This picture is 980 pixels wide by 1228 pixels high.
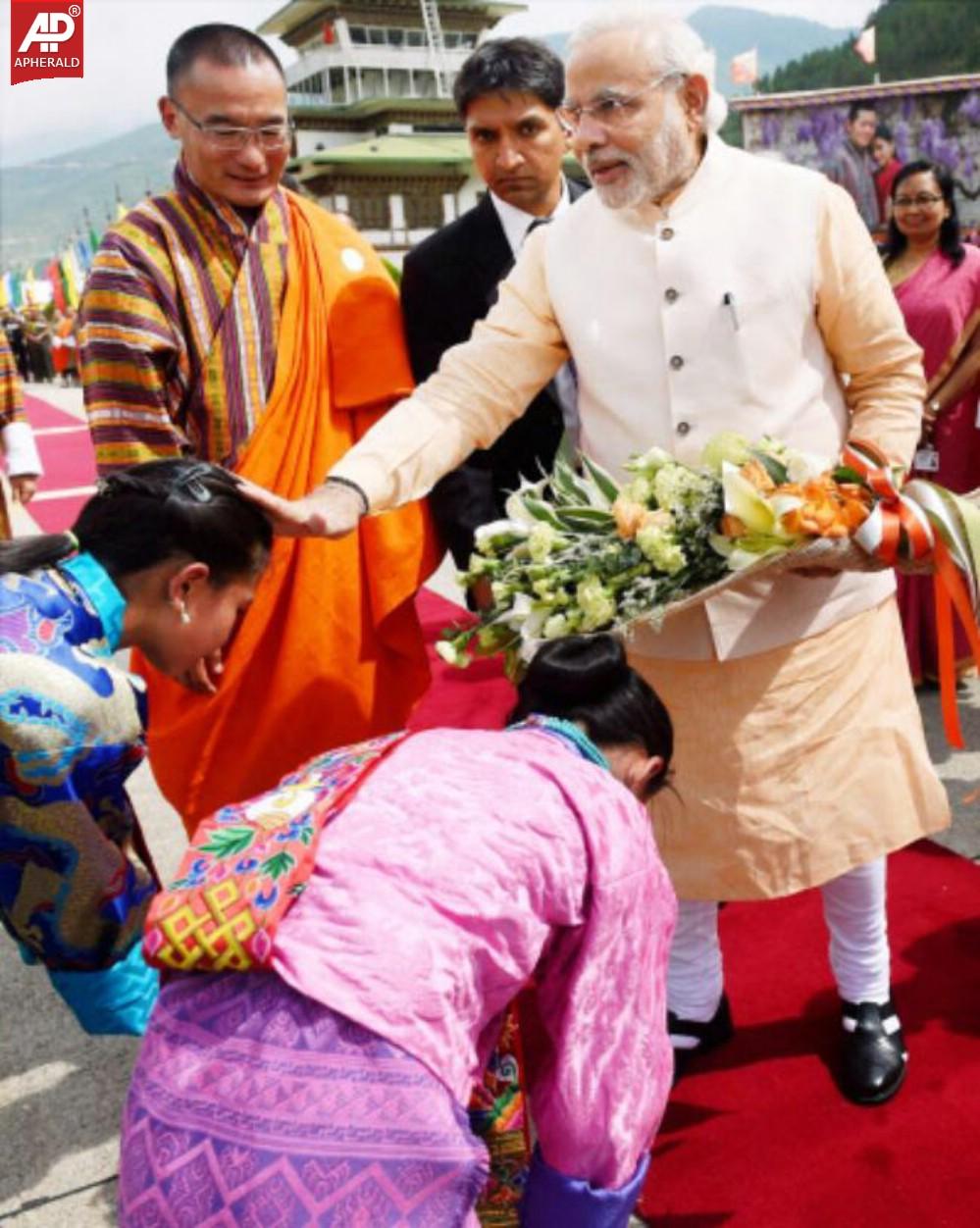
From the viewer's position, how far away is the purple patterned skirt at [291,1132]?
115 centimetres

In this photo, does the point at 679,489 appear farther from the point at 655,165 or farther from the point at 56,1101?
the point at 56,1101

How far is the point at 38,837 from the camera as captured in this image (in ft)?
4.84

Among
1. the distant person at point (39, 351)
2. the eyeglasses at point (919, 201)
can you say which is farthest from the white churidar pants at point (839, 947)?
the distant person at point (39, 351)

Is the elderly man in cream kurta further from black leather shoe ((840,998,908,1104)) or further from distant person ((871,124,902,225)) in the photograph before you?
distant person ((871,124,902,225))

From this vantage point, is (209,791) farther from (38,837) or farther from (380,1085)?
(380,1085)

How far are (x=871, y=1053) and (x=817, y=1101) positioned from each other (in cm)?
13

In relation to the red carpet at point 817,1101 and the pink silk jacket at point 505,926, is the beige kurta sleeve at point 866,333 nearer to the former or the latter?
the pink silk jacket at point 505,926

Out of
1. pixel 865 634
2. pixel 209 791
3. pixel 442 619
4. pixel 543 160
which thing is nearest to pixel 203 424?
pixel 209 791

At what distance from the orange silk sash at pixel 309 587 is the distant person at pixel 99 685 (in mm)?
539

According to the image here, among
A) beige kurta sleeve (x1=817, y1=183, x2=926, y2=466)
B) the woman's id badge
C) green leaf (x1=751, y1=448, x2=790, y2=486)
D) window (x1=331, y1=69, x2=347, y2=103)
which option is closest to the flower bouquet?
green leaf (x1=751, y1=448, x2=790, y2=486)

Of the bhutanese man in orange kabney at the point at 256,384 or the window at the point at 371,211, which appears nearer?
the bhutanese man in orange kabney at the point at 256,384

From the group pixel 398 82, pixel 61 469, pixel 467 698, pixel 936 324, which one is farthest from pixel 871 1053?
pixel 398 82

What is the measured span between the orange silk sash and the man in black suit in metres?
0.13

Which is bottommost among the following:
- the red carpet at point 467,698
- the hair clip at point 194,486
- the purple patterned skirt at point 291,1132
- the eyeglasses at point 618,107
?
the red carpet at point 467,698
